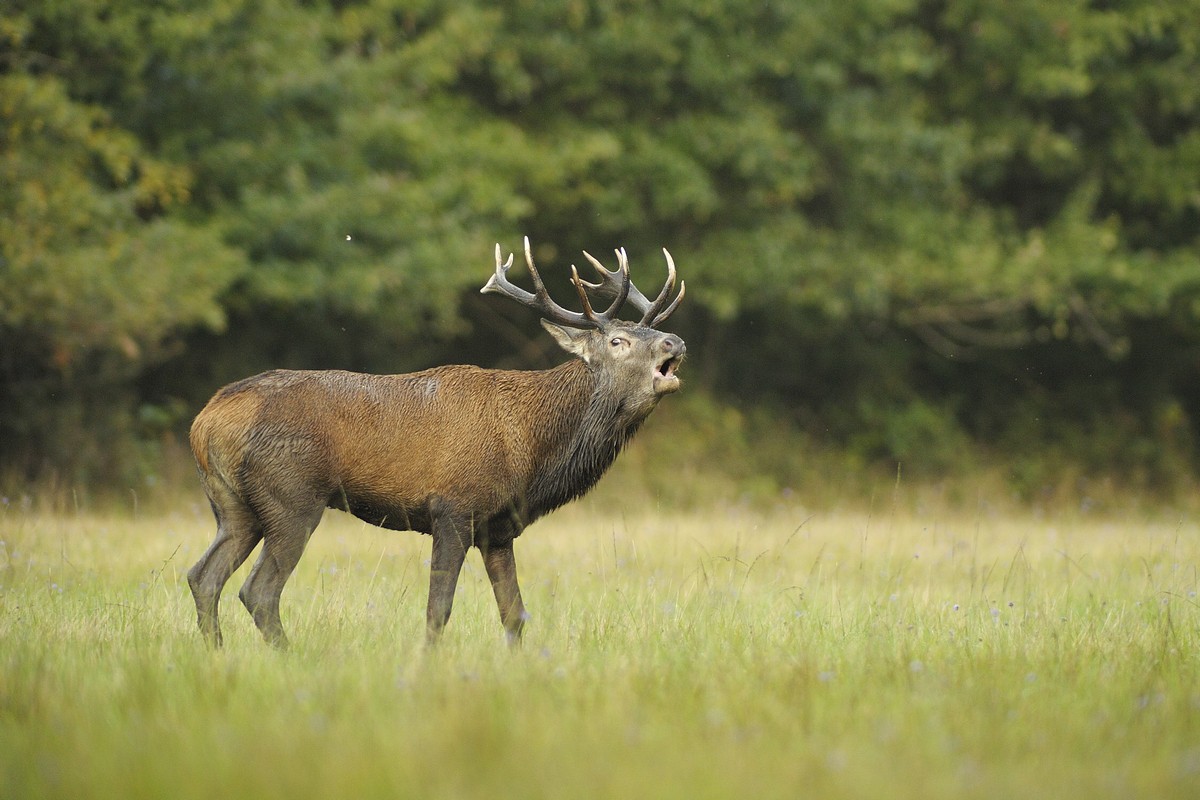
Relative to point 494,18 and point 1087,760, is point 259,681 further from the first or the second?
point 494,18

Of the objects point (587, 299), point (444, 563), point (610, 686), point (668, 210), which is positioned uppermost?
point (668, 210)

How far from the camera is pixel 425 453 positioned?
287 inches

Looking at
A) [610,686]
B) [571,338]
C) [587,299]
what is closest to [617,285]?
[587,299]

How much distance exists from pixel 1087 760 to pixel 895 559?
18.1 feet

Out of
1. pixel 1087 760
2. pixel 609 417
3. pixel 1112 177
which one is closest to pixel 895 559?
pixel 609 417

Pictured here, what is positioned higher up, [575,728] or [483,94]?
[483,94]

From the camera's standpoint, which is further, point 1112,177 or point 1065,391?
point 1065,391

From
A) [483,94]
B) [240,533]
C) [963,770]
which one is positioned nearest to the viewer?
[963,770]

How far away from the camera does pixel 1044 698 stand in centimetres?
555

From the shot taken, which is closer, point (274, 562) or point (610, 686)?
point (610, 686)

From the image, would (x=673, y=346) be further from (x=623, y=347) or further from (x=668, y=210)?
(x=668, y=210)

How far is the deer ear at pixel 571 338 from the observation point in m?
7.79

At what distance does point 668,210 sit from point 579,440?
10.1 m

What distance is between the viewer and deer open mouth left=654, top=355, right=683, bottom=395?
7.46m
